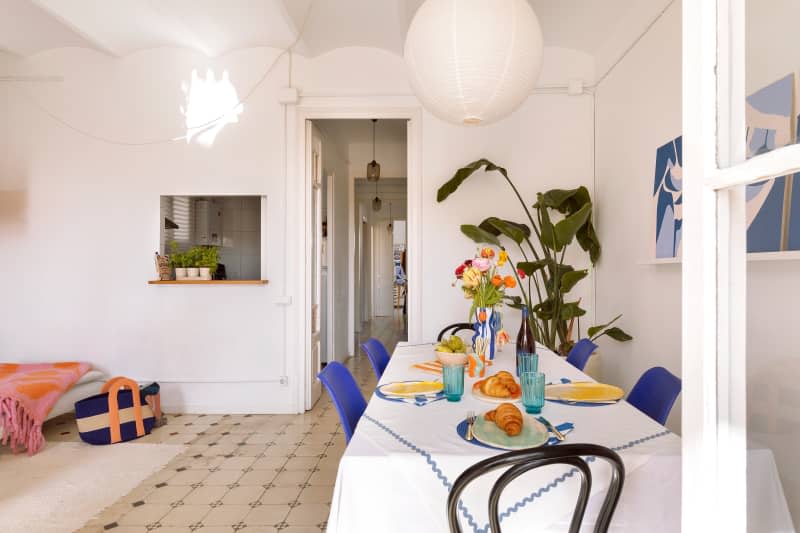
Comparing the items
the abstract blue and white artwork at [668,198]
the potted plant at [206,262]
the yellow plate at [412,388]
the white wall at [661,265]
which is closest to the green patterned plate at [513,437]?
the yellow plate at [412,388]

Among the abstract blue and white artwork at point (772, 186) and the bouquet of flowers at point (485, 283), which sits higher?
the abstract blue and white artwork at point (772, 186)

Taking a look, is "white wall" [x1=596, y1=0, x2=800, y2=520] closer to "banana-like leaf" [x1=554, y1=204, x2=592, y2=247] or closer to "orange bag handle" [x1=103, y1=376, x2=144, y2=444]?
"banana-like leaf" [x1=554, y1=204, x2=592, y2=247]

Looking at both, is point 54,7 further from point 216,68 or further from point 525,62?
point 525,62

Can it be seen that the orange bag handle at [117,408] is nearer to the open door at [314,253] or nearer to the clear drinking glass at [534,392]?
the open door at [314,253]

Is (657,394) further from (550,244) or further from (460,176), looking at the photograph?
(460,176)

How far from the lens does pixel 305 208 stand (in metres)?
3.86

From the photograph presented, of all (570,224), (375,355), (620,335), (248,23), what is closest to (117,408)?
(375,355)

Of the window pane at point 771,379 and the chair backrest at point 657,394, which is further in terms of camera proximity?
the chair backrest at point 657,394

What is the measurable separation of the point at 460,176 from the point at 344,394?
7.36 feet

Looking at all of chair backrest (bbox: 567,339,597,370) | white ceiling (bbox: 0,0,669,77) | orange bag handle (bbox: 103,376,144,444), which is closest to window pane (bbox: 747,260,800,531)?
chair backrest (bbox: 567,339,597,370)

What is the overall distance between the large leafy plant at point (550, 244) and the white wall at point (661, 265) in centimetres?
21

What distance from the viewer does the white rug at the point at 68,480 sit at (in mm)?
2188

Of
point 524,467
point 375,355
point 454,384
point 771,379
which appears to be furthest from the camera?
point 375,355

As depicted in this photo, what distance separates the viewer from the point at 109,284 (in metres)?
3.86
